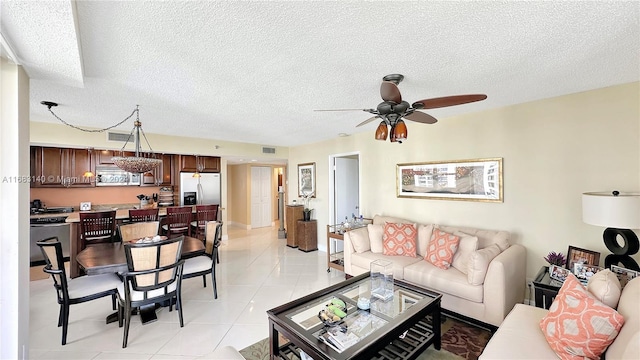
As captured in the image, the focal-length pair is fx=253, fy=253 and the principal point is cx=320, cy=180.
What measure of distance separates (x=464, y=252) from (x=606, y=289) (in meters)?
1.30

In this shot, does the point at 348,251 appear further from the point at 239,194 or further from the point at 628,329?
the point at 239,194

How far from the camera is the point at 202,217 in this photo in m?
4.97

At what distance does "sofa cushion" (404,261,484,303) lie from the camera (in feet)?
8.31

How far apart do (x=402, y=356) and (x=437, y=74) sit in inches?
91.5

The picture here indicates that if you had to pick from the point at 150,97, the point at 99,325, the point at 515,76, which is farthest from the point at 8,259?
the point at 515,76

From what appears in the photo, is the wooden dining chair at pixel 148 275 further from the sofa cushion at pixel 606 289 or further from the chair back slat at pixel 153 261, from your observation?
the sofa cushion at pixel 606 289

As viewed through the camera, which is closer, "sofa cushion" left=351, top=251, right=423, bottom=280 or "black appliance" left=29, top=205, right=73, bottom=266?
"sofa cushion" left=351, top=251, right=423, bottom=280

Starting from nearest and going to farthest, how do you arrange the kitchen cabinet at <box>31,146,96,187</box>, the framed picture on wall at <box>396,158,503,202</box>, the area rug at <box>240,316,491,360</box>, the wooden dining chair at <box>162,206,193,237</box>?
the area rug at <box>240,316,491,360</box>
the framed picture on wall at <box>396,158,503,202</box>
the wooden dining chair at <box>162,206,193,237</box>
the kitchen cabinet at <box>31,146,96,187</box>

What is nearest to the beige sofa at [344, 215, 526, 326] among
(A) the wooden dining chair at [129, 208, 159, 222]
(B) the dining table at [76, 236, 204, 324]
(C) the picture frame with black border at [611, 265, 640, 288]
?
(C) the picture frame with black border at [611, 265, 640, 288]

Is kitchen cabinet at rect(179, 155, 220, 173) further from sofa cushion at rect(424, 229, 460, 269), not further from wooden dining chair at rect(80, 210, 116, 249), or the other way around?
sofa cushion at rect(424, 229, 460, 269)

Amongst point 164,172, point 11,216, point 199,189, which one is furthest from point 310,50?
point 164,172

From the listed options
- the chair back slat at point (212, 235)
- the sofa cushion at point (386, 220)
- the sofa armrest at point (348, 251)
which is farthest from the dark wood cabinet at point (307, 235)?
the chair back slat at point (212, 235)

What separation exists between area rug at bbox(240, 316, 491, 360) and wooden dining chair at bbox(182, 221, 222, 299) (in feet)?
4.16

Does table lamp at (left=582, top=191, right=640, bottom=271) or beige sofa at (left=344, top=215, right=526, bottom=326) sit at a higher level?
table lamp at (left=582, top=191, right=640, bottom=271)
